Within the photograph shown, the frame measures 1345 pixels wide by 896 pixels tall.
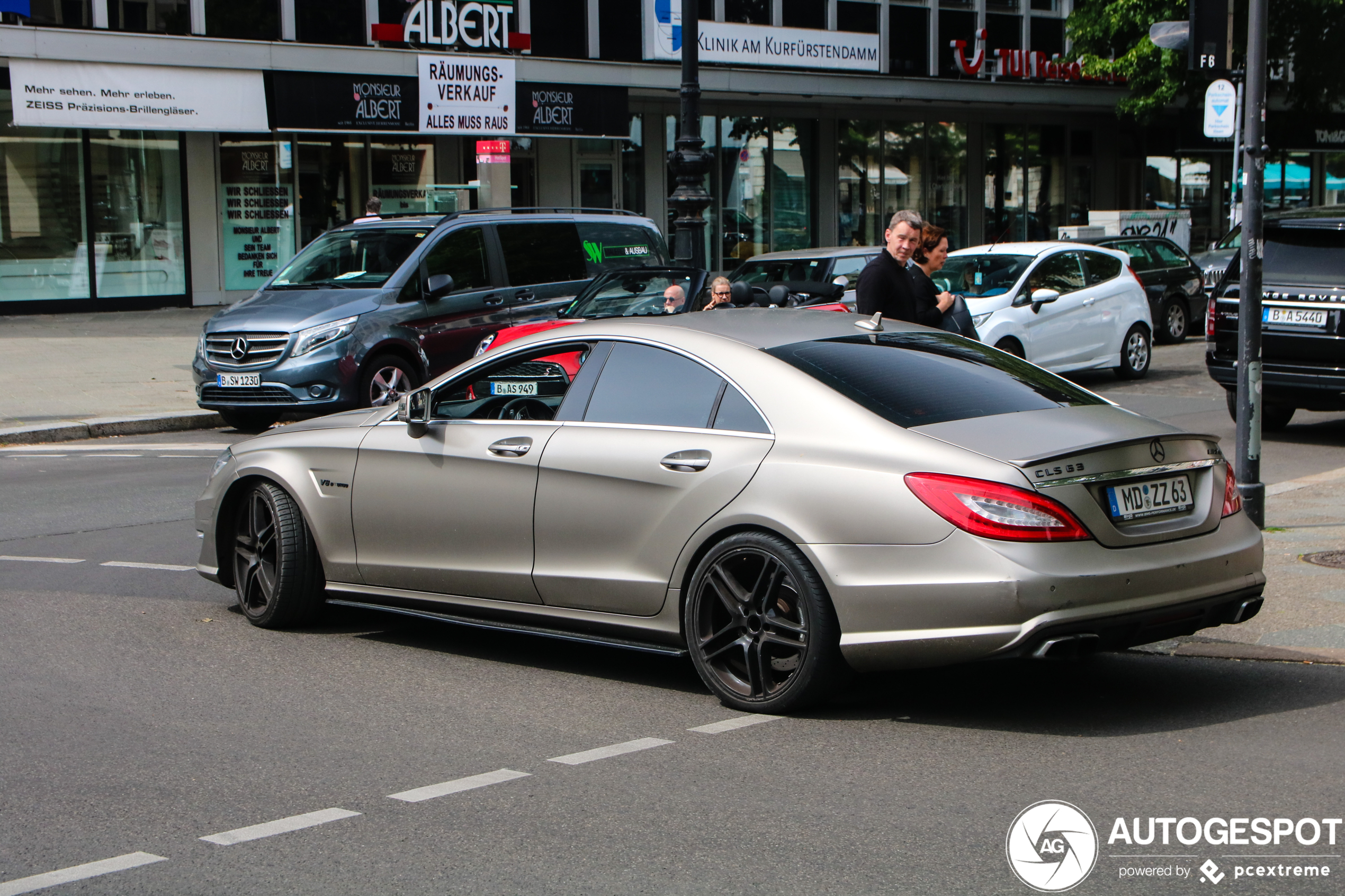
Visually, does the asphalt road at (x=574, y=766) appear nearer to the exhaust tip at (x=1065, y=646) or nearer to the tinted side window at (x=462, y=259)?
the exhaust tip at (x=1065, y=646)

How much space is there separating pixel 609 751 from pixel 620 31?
26026mm

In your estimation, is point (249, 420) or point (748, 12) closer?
point (249, 420)

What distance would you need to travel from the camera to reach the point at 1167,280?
23031 millimetres

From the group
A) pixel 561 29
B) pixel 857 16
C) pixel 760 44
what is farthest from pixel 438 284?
pixel 857 16

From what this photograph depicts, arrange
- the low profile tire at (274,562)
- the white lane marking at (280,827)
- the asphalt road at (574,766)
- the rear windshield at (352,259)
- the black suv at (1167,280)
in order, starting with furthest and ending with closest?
the black suv at (1167,280), the rear windshield at (352,259), the low profile tire at (274,562), the white lane marking at (280,827), the asphalt road at (574,766)

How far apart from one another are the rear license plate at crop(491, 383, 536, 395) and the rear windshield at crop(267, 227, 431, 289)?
8.36 m

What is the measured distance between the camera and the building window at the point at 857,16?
32312 millimetres

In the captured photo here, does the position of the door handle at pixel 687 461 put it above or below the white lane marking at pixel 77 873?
above

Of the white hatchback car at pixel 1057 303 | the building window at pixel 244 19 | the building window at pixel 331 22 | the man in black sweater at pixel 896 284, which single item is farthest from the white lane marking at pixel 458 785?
the building window at pixel 331 22

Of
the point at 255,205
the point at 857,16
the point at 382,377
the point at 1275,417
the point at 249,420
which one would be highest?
the point at 857,16

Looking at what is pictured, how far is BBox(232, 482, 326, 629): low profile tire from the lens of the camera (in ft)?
23.5

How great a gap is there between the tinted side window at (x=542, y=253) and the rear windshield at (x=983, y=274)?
13.0ft

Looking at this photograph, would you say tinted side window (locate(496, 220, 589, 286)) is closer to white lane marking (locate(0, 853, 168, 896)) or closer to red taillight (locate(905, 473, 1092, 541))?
red taillight (locate(905, 473, 1092, 541))

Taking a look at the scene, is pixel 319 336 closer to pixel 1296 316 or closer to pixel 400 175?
pixel 1296 316
